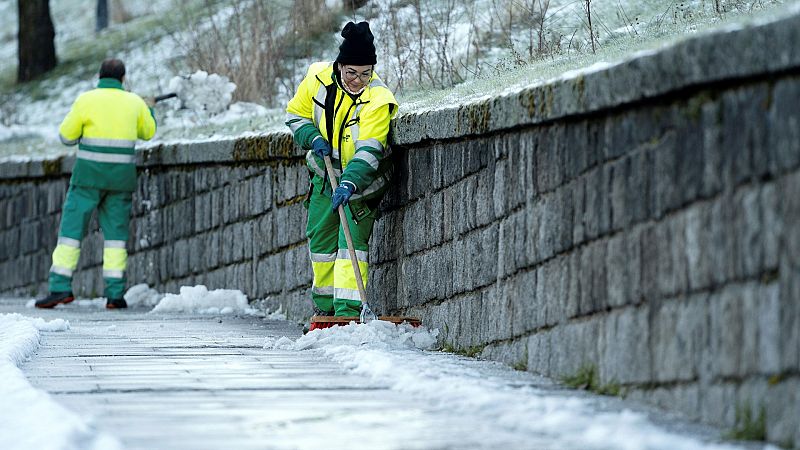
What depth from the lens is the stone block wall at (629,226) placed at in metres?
4.02

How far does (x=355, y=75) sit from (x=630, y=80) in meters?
3.22

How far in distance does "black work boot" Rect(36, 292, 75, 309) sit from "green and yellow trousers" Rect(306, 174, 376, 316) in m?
4.06

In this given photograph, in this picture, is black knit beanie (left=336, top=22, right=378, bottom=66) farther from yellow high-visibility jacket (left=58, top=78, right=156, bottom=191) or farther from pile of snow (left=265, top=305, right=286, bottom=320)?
yellow high-visibility jacket (left=58, top=78, right=156, bottom=191)

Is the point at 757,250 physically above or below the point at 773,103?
below

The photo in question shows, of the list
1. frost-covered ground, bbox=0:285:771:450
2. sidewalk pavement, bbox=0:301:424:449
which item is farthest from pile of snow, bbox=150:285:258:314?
frost-covered ground, bbox=0:285:771:450

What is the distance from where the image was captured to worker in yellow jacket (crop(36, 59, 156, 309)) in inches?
460

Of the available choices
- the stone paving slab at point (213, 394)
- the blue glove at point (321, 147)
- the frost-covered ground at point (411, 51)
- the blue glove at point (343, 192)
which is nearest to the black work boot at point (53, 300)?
the frost-covered ground at point (411, 51)

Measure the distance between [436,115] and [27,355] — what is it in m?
2.30

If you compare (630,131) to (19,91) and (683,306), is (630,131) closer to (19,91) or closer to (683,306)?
(683,306)

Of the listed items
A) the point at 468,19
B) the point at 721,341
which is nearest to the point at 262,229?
the point at 468,19

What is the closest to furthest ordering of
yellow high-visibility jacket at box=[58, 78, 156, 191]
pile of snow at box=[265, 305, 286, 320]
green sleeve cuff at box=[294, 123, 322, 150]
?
green sleeve cuff at box=[294, 123, 322, 150] < pile of snow at box=[265, 305, 286, 320] < yellow high-visibility jacket at box=[58, 78, 156, 191]

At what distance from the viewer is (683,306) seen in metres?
4.57

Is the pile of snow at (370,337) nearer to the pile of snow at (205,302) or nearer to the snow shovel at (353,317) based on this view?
the snow shovel at (353,317)

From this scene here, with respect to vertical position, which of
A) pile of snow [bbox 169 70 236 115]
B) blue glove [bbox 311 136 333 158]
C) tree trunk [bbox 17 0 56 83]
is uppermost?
tree trunk [bbox 17 0 56 83]
